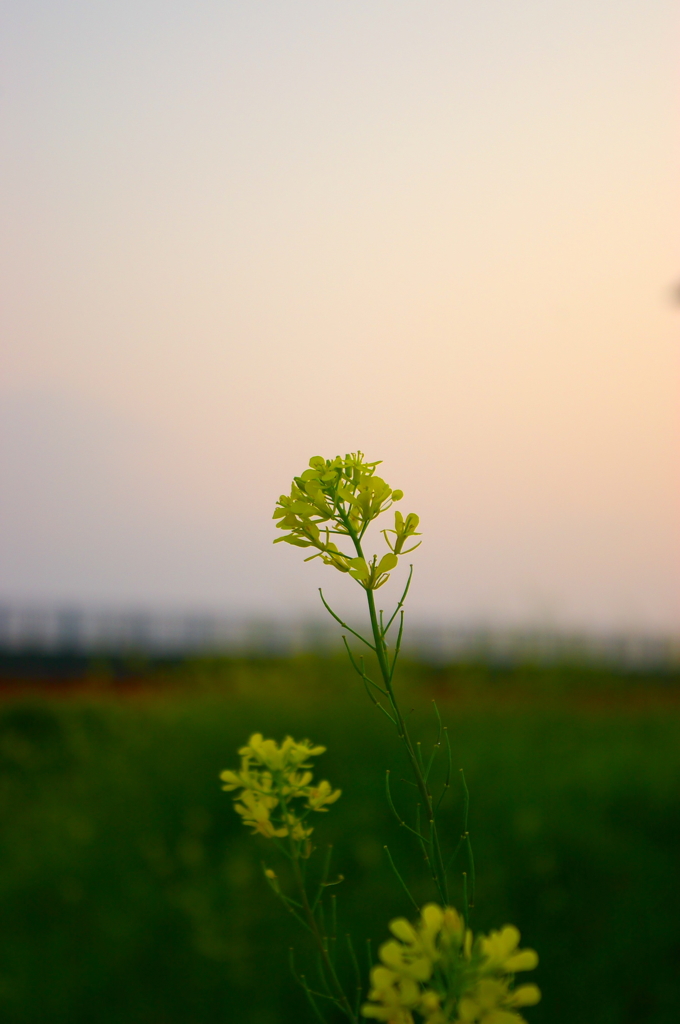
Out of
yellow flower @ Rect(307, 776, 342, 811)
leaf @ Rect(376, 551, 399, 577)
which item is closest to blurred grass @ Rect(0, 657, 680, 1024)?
yellow flower @ Rect(307, 776, 342, 811)

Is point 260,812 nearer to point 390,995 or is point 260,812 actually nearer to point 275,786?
point 275,786

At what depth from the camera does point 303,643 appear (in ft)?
32.2

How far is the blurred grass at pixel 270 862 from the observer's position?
147 inches

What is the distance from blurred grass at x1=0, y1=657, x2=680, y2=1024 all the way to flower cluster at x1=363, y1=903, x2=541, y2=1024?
3.31m

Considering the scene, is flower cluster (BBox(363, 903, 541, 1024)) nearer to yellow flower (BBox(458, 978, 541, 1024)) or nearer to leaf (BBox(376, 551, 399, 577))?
yellow flower (BBox(458, 978, 541, 1024))

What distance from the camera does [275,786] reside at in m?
1.00

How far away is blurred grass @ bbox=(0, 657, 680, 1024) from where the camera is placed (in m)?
3.73

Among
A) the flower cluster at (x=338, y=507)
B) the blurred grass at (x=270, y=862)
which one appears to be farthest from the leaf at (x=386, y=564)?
the blurred grass at (x=270, y=862)

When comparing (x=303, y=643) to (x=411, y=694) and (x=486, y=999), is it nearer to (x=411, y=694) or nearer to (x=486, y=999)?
(x=411, y=694)

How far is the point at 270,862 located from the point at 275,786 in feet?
12.6

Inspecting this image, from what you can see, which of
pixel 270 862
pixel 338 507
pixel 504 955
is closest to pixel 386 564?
pixel 338 507

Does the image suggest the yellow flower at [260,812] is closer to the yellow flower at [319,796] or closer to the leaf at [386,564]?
the yellow flower at [319,796]

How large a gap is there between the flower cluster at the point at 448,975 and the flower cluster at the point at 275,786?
0.32m

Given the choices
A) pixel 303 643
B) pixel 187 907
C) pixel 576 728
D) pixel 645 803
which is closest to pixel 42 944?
pixel 187 907
